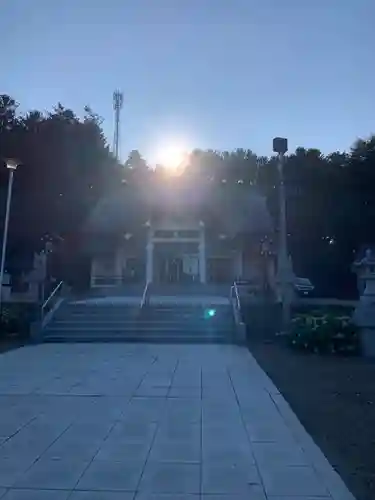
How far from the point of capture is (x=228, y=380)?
10977 millimetres

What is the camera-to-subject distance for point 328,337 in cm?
1559

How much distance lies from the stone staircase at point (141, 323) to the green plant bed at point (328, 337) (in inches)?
112

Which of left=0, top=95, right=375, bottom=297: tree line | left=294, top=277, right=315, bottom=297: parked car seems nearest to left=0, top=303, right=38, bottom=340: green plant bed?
left=0, top=95, right=375, bottom=297: tree line

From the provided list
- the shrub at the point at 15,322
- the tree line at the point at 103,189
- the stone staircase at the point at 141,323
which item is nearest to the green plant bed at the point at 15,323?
the shrub at the point at 15,322

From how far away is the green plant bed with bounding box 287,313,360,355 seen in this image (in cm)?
1549

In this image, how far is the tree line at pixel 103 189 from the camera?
2661 cm

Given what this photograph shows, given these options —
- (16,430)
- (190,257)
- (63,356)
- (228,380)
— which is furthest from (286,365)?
(190,257)

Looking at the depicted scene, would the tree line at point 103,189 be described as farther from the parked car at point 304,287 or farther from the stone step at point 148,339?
the stone step at point 148,339

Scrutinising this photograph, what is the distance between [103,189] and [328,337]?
18.3 meters

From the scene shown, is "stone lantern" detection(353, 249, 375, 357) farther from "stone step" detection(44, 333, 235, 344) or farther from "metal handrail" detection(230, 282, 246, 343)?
"stone step" detection(44, 333, 235, 344)

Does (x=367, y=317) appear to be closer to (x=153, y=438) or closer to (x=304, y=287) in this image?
(x=153, y=438)

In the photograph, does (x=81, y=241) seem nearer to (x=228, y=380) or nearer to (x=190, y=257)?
(x=190, y=257)

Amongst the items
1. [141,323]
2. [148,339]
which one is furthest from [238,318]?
[141,323]

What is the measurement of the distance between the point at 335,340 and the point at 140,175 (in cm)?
3790
